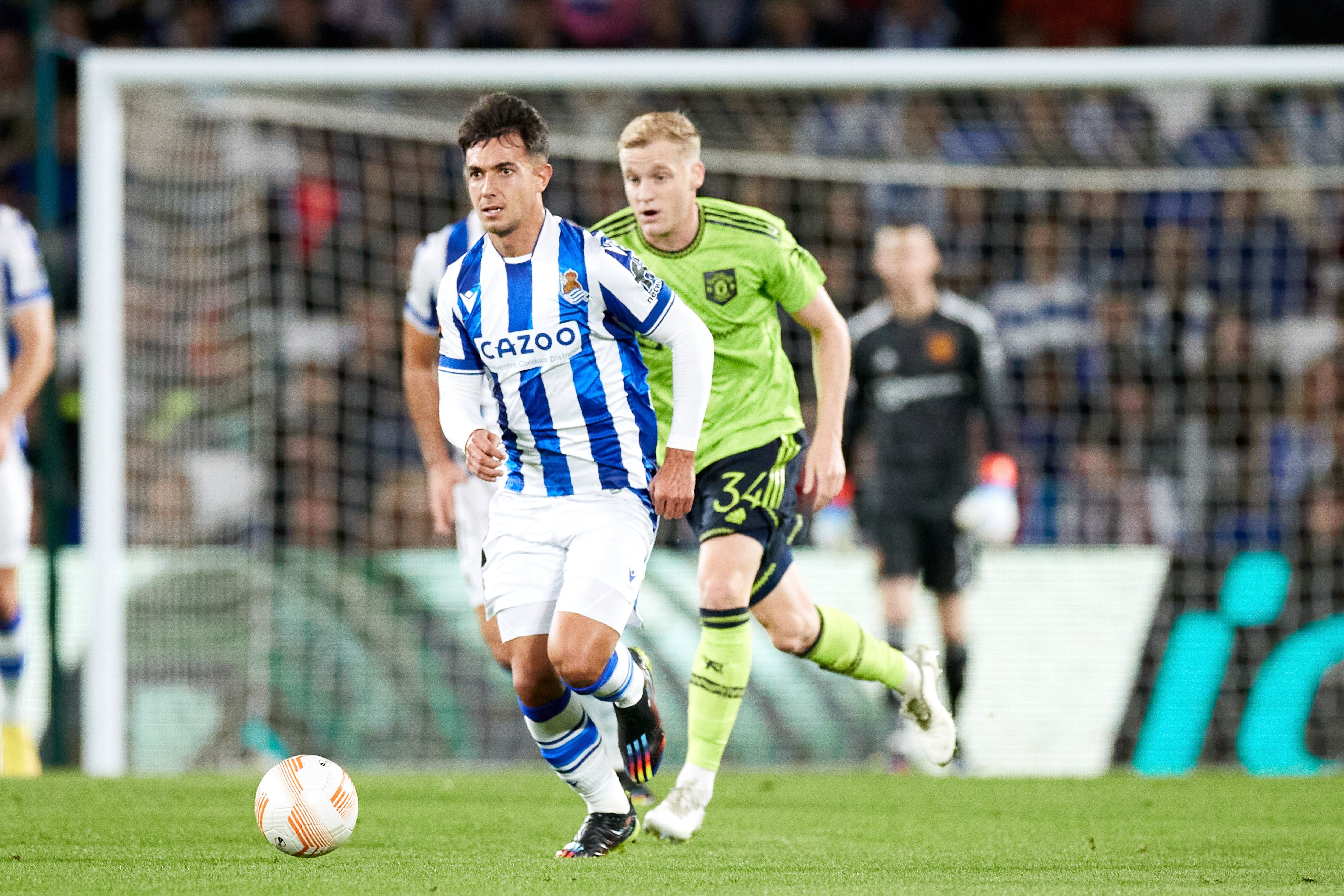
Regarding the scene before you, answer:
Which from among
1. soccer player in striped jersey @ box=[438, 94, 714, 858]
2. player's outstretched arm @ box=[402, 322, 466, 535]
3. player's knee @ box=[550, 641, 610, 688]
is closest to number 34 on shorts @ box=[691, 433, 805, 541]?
soccer player in striped jersey @ box=[438, 94, 714, 858]

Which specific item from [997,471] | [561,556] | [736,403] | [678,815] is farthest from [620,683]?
[997,471]

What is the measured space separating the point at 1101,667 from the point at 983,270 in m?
3.02

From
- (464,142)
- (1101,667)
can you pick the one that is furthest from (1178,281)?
(464,142)

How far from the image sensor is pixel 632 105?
11.6 meters

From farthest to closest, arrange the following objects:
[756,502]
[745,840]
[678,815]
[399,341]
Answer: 1. [399,341]
2. [756,502]
3. [745,840]
4. [678,815]

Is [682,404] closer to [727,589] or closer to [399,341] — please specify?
[727,589]

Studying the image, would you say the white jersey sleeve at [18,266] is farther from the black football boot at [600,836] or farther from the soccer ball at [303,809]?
the black football boot at [600,836]

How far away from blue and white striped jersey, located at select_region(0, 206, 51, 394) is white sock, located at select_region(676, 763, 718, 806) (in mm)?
3753

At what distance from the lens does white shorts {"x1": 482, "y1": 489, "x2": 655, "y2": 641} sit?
15.3 feet

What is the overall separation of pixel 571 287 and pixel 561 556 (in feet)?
2.34

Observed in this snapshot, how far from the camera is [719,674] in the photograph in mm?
5402

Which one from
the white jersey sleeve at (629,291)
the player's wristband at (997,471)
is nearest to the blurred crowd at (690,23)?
the player's wristband at (997,471)

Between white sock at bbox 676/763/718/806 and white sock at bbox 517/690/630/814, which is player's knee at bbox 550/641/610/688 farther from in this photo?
white sock at bbox 676/763/718/806

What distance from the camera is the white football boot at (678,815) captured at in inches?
199
